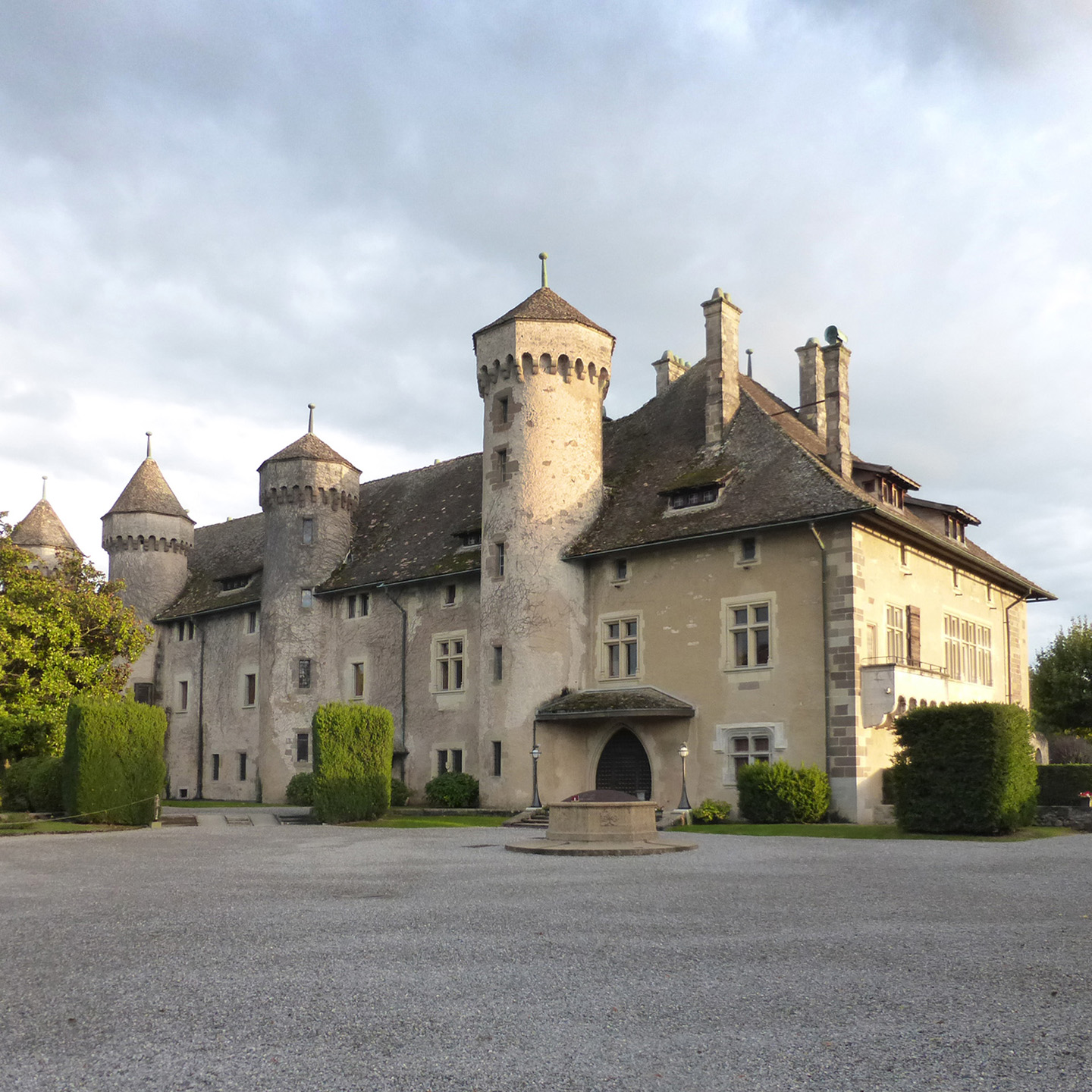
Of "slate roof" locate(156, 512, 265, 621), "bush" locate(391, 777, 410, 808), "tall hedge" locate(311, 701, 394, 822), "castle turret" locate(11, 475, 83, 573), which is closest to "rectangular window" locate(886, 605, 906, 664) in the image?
"tall hedge" locate(311, 701, 394, 822)

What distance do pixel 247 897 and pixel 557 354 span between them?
25079 mm

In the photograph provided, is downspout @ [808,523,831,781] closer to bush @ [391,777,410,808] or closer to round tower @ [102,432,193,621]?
bush @ [391,777,410,808]

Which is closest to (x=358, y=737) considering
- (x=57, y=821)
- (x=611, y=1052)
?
(x=57, y=821)

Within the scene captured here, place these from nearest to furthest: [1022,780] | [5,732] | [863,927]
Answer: [863,927]
[1022,780]
[5,732]

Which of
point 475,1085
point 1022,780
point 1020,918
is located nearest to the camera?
point 475,1085

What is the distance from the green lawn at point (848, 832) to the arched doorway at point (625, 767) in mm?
3796

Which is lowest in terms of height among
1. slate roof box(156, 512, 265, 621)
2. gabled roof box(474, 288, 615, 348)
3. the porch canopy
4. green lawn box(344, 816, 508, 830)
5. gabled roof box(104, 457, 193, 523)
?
green lawn box(344, 816, 508, 830)

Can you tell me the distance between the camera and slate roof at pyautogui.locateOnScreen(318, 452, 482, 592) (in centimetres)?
3953

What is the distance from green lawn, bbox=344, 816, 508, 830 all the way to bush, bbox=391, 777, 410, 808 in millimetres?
4298

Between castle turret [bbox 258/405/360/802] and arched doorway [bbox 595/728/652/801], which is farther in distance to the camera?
castle turret [bbox 258/405/360/802]

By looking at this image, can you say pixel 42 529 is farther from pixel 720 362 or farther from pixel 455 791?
pixel 720 362

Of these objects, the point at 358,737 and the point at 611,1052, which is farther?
the point at 358,737

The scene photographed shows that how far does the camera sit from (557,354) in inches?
1432

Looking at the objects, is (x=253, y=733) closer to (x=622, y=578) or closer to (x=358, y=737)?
(x=358, y=737)
